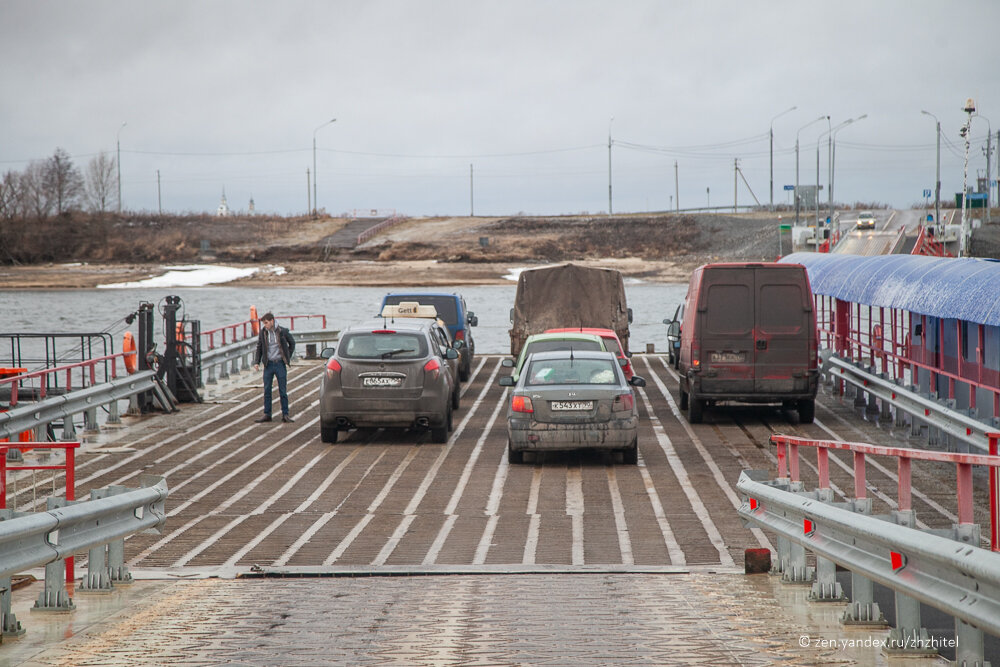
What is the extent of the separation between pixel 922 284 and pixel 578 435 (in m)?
7.95

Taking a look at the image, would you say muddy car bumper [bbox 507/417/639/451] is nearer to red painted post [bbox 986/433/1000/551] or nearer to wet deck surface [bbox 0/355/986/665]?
wet deck surface [bbox 0/355/986/665]

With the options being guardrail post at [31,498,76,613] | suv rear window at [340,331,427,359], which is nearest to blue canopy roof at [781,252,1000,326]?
suv rear window at [340,331,427,359]

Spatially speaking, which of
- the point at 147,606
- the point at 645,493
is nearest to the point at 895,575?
the point at 147,606

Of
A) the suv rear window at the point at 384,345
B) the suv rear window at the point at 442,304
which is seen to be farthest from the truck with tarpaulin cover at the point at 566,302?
the suv rear window at the point at 384,345

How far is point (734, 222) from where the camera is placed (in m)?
110

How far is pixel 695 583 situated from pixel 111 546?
13.4ft

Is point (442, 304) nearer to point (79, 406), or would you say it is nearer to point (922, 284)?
point (79, 406)

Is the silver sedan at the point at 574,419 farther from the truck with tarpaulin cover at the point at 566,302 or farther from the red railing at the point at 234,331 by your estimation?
the red railing at the point at 234,331

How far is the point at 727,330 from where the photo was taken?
19.2m

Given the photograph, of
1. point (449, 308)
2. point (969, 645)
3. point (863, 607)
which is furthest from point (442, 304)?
point (969, 645)

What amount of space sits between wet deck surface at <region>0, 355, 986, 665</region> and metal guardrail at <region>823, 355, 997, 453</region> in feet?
1.90

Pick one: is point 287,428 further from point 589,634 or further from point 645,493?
point 589,634

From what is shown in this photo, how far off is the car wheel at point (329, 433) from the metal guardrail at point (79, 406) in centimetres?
359

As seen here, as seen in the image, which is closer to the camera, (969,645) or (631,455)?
(969,645)
